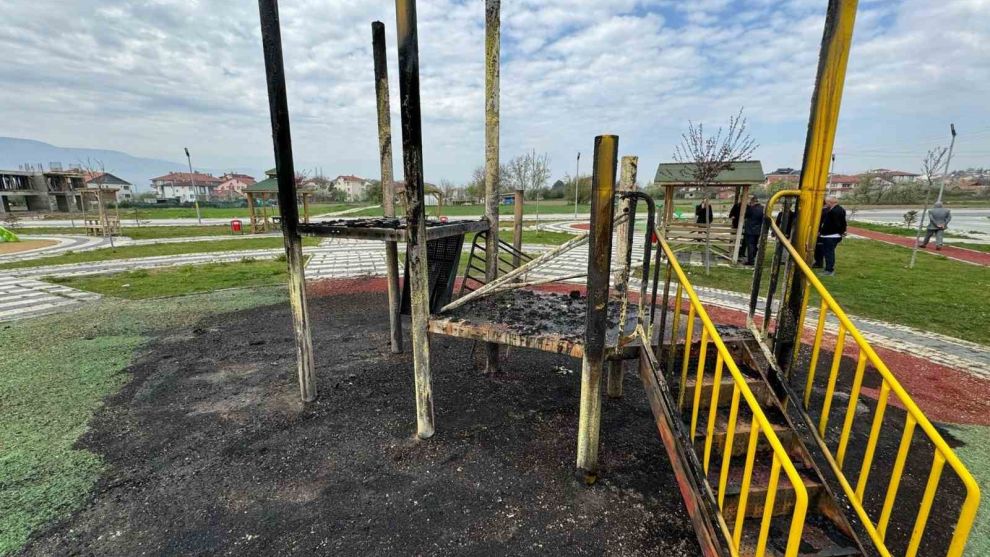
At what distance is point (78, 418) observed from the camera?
429 centimetres

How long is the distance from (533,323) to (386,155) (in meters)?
3.16

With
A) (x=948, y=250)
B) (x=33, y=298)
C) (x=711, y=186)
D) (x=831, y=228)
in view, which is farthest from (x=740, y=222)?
(x=33, y=298)

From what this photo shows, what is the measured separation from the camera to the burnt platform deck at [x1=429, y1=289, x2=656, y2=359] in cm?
341

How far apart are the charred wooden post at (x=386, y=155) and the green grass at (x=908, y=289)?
7676 millimetres

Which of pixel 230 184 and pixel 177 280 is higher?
pixel 230 184

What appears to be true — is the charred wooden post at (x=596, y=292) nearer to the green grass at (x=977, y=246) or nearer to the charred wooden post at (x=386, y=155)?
the charred wooden post at (x=386, y=155)

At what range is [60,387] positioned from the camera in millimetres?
4918

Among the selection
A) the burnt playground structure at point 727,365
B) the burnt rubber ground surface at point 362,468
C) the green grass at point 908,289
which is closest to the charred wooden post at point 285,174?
the burnt playground structure at point 727,365

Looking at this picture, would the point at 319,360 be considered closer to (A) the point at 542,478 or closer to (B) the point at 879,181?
(A) the point at 542,478

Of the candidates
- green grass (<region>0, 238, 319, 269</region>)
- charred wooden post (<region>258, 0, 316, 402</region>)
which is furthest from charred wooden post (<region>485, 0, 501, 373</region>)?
green grass (<region>0, 238, 319, 269</region>)

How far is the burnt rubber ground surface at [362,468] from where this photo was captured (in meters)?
2.85

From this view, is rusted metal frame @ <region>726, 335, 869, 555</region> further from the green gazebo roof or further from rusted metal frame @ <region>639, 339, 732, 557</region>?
the green gazebo roof

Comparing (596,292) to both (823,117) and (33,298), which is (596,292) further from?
(33,298)

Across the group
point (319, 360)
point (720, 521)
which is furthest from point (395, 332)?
point (720, 521)
